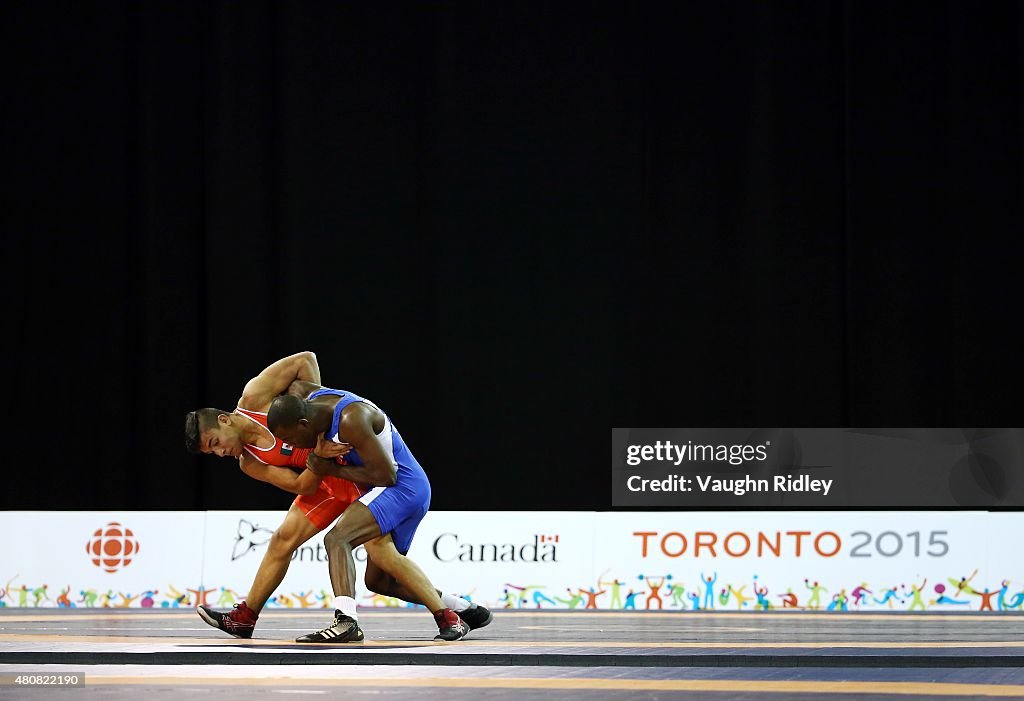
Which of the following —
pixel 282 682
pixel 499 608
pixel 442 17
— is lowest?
pixel 499 608

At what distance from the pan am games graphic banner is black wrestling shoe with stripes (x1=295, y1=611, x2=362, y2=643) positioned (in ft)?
8.56

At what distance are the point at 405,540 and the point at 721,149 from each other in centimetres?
483

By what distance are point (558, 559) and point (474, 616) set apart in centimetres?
234

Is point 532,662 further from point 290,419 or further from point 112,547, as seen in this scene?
point 112,547

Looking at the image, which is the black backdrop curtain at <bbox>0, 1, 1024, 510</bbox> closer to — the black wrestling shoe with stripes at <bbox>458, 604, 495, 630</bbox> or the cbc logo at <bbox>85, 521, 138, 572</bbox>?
the cbc logo at <bbox>85, 521, 138, 572</bbox>

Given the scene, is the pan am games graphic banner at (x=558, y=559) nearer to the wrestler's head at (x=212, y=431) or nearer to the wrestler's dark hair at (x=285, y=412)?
the wrestler's head at (x=212, y=431)

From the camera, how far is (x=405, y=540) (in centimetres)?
546

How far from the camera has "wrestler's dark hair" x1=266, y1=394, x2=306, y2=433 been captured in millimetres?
5082

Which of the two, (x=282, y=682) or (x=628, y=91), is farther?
(x=628, y=91)

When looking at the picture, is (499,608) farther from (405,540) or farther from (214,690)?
(214,690)

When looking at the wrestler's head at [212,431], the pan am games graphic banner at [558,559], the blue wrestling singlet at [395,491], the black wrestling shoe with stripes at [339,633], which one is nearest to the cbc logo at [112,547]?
the pan am games graphic banner at [558,559]

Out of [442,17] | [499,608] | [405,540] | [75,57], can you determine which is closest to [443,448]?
[499,608]

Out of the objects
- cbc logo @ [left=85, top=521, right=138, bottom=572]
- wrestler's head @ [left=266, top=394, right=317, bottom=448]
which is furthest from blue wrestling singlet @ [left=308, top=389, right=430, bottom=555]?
cbc logo @ [left=85, top=521, right=138, bottom=572]

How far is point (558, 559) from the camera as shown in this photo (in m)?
7.80
